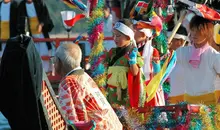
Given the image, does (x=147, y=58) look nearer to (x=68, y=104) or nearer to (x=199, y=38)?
(x=199, y=38)

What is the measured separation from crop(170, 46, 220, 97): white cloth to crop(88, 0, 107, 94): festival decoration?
0.72 metres

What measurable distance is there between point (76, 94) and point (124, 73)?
180 cm

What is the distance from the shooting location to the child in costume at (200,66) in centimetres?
658

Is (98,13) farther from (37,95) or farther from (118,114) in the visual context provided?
(37,95)

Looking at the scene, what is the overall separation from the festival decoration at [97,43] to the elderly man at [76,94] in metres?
1.81

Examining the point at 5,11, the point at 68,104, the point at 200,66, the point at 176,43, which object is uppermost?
the point at 68,104

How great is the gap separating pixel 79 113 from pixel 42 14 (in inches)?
304

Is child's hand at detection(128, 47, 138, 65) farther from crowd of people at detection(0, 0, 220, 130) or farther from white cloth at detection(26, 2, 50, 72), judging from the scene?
white cloth at detection(26, 2, 50, 72)

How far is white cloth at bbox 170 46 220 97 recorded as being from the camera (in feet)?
21.6

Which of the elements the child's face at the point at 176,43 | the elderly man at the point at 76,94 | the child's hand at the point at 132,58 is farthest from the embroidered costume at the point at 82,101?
the child's face at the point at 176,43

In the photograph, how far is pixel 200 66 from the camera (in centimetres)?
664

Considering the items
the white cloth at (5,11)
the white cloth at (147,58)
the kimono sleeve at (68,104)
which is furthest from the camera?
the white cloth at (5,11)

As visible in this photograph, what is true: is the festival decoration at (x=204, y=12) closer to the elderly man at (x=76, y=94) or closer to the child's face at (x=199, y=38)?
the child's face at (x=199, y=38)

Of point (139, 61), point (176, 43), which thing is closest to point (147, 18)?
point (139, 61)
